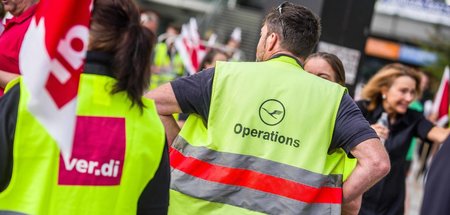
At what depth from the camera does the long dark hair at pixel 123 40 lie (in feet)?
9.21

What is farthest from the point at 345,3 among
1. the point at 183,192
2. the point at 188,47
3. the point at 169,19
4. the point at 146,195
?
the point at 169,19

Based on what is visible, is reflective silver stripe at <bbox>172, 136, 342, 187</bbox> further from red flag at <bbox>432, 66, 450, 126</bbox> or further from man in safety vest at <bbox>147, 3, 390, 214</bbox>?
red flag at <bbox>432, 66, 450, 126</bbox>

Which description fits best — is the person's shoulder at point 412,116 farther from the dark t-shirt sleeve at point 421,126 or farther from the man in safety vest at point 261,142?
the man in safety vest at point 261,142

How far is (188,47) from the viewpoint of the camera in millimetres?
13461

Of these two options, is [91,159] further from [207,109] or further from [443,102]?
[443,102]

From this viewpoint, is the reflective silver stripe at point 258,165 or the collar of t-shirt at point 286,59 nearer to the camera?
the reflective silver stripe at point 258,165

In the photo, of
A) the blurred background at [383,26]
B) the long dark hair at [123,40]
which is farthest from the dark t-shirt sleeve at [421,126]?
the blurred background at [383,26]

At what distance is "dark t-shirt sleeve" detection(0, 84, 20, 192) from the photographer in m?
2.63

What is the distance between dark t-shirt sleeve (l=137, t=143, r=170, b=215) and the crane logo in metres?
0.69

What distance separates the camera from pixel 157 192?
297cm

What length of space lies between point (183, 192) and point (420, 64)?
37297mm

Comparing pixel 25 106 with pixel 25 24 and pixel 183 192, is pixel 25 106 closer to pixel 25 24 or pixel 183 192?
pixel 183 192

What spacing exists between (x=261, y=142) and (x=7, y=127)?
4.10ft

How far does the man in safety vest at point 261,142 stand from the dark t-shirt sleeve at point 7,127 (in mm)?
981
